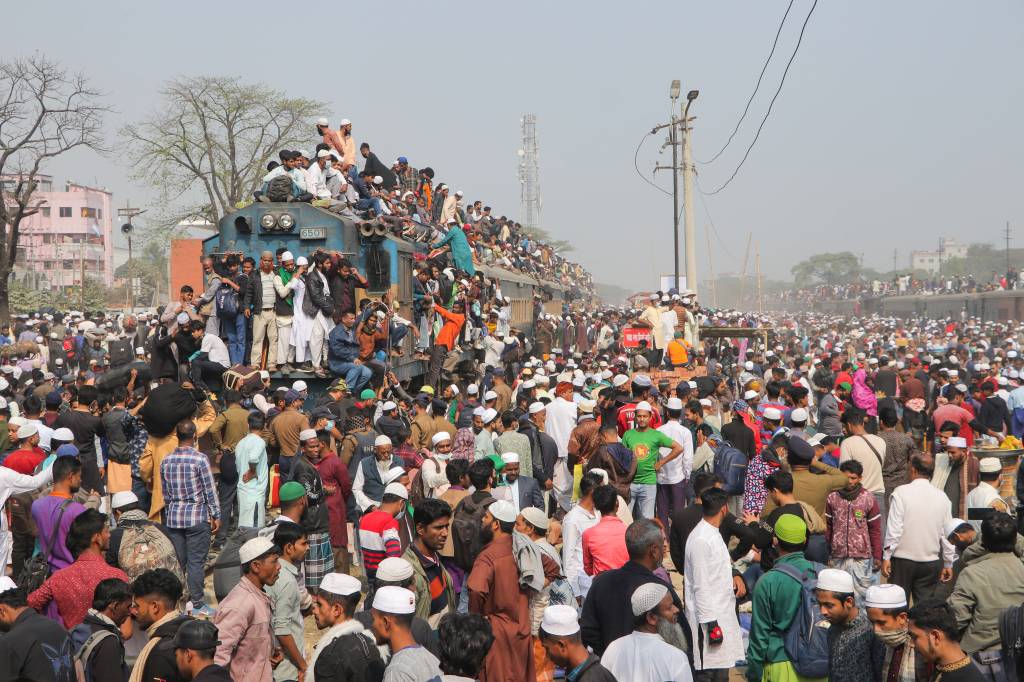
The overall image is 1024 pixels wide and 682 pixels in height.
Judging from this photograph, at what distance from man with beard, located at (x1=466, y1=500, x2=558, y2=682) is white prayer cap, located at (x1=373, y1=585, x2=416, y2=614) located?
43.5 inches

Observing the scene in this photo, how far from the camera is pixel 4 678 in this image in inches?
204

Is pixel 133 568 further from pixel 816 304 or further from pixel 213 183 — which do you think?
pixel 816 304

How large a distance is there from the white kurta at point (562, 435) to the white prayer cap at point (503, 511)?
560 centimetres

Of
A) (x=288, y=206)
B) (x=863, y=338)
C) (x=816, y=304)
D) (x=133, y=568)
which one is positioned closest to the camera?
(x=133, y=568)

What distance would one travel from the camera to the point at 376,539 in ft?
23.0

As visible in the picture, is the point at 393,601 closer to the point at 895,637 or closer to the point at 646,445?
the point at 895,637

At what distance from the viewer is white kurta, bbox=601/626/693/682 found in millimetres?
5016

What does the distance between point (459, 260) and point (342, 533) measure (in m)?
11.2

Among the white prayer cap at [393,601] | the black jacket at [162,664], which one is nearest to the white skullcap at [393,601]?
the white prayer cap at [393,601]

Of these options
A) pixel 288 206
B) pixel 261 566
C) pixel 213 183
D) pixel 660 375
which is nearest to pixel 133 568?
pixel 261 566

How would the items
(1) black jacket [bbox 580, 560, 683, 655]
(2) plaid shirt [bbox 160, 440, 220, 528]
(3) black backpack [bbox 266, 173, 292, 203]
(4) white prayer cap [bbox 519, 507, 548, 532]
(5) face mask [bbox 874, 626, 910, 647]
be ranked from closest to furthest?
(5) face mask [bbox 874, 626, 910, 647] < (1) black jacket [bbox 580, 560, 683, 655] < (4) white prayer cap [bbox 519, 507, 548, 532] < (2) plaid shirt [bbox 160, 440, 220, 528] < (3) black backpack [bbox 266, 173, 292, 203]

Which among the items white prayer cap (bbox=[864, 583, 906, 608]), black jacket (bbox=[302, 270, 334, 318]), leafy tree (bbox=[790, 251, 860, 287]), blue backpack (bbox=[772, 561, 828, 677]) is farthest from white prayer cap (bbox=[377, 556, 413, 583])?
leafy tree (bbox=[790, 251, 860, 287])

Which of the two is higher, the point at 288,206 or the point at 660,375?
the point at 288,206

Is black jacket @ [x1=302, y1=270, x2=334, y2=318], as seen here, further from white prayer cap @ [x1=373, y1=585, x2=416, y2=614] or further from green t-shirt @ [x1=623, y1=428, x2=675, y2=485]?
white prayer cap @ [x1=373, y1=585, x2=416, y2=614]
